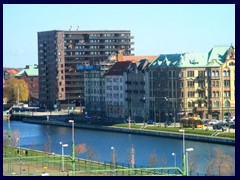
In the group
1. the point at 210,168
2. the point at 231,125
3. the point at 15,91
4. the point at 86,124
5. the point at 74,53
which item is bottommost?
the point at 210,168

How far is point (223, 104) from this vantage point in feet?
121

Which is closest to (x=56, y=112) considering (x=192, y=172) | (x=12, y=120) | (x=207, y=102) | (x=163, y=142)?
(x=12, y=120)

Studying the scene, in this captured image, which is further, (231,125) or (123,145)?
(231,125)

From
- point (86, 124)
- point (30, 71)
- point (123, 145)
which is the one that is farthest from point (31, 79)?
point (123, 145)

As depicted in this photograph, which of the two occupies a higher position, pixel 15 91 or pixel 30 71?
pixel 30 71

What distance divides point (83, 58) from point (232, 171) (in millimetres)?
30715

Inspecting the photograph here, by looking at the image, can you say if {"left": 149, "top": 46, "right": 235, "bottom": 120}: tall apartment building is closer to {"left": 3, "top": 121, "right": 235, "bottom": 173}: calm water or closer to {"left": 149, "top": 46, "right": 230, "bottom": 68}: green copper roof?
{"left": 149, "top": 46, "right": 230, "bottom": 68}: green copper roof

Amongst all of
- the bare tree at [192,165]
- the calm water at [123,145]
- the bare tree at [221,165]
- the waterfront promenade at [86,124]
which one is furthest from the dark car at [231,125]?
the bare tree at [192,165]

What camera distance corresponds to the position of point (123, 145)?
2914cm

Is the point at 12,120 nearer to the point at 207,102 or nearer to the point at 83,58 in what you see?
the point at 83,58

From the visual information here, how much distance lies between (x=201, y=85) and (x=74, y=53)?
14491mm

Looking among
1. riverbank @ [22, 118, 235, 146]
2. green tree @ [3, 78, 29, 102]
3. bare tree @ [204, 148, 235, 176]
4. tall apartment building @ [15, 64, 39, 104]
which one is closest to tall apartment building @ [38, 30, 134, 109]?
green tree @ [3, 78, 29, 102]

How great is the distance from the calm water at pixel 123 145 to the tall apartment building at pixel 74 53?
1194 centimetres

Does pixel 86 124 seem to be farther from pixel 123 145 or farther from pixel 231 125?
pixel 123 145
